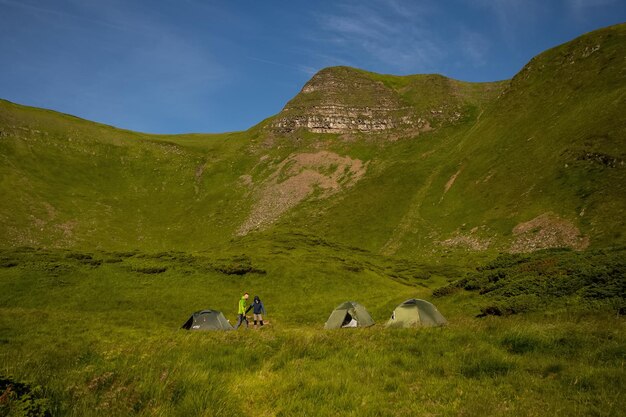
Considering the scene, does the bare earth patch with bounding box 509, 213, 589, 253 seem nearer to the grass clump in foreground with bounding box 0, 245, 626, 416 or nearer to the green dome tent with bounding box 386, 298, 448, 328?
the green dome tent with bounding box 386, 298, 448, 328

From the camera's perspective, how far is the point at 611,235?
53.5m

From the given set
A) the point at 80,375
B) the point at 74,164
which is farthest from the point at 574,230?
the point at 74,164

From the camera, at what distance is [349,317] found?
30391 mm

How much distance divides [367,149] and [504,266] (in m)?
114

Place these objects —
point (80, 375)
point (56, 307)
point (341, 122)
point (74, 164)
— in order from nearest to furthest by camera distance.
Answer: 1. point (80, 375)
2. point (56, 307)
3. point (74, 164)
4. point (341, 122)

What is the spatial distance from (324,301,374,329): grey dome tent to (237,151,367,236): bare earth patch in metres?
82.7

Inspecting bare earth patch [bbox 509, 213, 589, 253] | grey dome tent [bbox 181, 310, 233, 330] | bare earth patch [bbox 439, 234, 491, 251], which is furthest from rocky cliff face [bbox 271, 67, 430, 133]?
grey dome tent [bbox 181, 310, 233, 330]

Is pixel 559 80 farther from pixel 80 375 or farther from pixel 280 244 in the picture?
pixel 80 375

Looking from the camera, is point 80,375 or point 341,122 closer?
point 80,375

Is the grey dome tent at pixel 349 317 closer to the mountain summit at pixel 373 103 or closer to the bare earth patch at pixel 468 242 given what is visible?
the bare earth patch at pixel 468 242

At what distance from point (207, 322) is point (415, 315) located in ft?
53.2

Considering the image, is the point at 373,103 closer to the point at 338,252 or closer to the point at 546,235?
the point at 338,252

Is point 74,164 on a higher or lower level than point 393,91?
lower

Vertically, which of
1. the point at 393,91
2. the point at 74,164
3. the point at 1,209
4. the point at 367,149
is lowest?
the point at 1,209
